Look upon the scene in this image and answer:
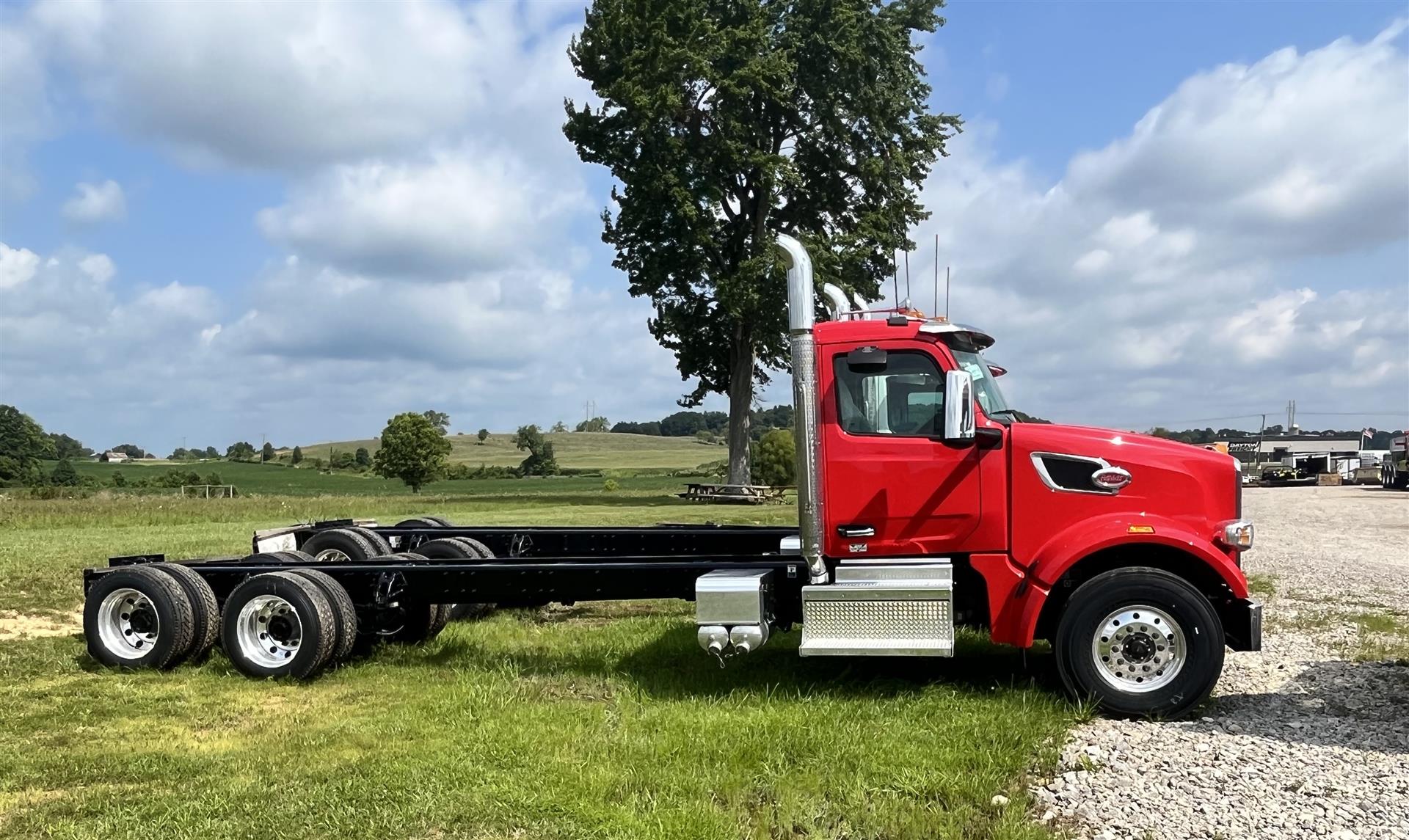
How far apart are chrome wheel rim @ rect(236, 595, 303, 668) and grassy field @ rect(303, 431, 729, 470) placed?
91895mm

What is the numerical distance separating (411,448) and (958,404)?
63.7 m

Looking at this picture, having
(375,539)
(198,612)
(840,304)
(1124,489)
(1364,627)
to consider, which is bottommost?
(1364,627)

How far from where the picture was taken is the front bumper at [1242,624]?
6488 millimetres

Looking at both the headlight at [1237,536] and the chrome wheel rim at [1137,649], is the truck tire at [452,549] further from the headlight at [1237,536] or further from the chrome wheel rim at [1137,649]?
the headlight at [1237,536]

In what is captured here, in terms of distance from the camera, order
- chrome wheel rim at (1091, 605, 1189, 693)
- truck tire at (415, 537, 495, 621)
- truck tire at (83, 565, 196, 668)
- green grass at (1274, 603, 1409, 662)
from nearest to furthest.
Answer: chrome wheel rim at (1091, 605, 1189, 693), truck tire at (83, 565, 196, 668), green grass at (1274, 603, 1409, 662), truck tire at (415, 537, 495, 621)

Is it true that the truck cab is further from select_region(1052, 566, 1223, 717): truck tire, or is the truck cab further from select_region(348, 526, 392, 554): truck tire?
select_region(348, 526, 392, 554): truck tire

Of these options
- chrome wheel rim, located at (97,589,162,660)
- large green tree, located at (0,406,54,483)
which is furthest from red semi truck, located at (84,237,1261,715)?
large green tree, located at (0,406,54,483)

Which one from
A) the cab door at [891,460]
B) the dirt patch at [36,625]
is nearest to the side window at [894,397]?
the cab door at [891,460]

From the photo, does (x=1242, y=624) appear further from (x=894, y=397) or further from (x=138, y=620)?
(x=138, y=620)

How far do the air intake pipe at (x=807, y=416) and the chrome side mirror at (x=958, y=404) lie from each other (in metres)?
0.86

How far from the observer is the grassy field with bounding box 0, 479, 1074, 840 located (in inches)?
186

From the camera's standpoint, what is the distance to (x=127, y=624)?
27.0 feet

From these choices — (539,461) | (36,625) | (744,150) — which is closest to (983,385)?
(36,625)

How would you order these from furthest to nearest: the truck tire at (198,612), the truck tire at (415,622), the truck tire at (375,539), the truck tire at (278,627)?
the truck tire at (375,539)
the truck tire at (415,622)
the truck tire at (198,612)
the truck tire at (278,627)
